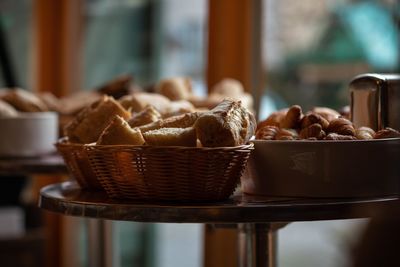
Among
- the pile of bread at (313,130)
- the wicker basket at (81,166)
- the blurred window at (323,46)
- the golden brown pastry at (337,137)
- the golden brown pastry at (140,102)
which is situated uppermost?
the blurred window at (323,46)

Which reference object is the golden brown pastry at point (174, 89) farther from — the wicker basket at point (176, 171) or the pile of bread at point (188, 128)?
the wicker basket at point (176, 171)

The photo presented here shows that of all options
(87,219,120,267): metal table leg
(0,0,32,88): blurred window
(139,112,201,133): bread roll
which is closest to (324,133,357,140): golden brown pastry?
(139,112,201,133): bread roll

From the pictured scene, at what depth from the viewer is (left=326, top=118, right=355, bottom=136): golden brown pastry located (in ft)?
4.83

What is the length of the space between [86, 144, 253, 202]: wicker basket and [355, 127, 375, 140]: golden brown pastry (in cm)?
21

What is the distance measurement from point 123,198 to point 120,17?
3326 millimetres

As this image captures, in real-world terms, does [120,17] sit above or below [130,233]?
above

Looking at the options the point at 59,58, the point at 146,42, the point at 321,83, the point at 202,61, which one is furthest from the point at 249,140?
the point at 59,58

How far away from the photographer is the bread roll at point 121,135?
1426mm

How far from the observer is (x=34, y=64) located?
4.89m

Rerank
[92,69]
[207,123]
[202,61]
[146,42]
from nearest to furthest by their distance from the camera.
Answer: [207,123] < [202,61] < [146,42] < [92,69]

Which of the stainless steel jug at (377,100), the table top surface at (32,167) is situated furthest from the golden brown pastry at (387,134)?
the table top surface at (32,167)

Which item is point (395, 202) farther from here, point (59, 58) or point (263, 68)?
point (59, 58)

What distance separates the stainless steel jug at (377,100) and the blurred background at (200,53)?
3.44 feet

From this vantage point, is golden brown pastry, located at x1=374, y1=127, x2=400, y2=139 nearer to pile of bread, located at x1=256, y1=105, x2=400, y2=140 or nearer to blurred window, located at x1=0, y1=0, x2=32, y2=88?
pile of bread, located at x1=256, y1=105, x2=400, y2=140
